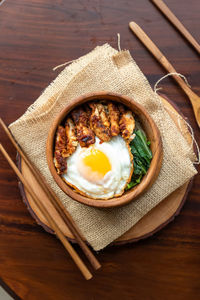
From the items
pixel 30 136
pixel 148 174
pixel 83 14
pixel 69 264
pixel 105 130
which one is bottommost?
pixel 69 264

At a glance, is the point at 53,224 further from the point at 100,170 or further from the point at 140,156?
the point at 140,156

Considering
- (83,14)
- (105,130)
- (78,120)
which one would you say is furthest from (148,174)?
(83,14)

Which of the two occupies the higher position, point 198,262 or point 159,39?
point 159,39

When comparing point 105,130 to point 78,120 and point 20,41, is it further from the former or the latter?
point 20,41

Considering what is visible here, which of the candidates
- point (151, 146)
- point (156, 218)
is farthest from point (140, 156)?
point (156, 218)

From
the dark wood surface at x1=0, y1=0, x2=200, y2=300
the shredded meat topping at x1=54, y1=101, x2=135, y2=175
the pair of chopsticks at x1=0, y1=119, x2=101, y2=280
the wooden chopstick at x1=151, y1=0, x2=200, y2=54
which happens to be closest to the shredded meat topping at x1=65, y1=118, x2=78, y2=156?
the shredded meat topping at x1=54, y1=101, x2=135, y2=175

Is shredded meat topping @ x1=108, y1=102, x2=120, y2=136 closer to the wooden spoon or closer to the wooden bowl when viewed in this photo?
the wooden bowl

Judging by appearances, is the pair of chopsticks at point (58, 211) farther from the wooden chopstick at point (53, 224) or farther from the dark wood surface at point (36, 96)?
the dark wood surface at point (36, 96)
